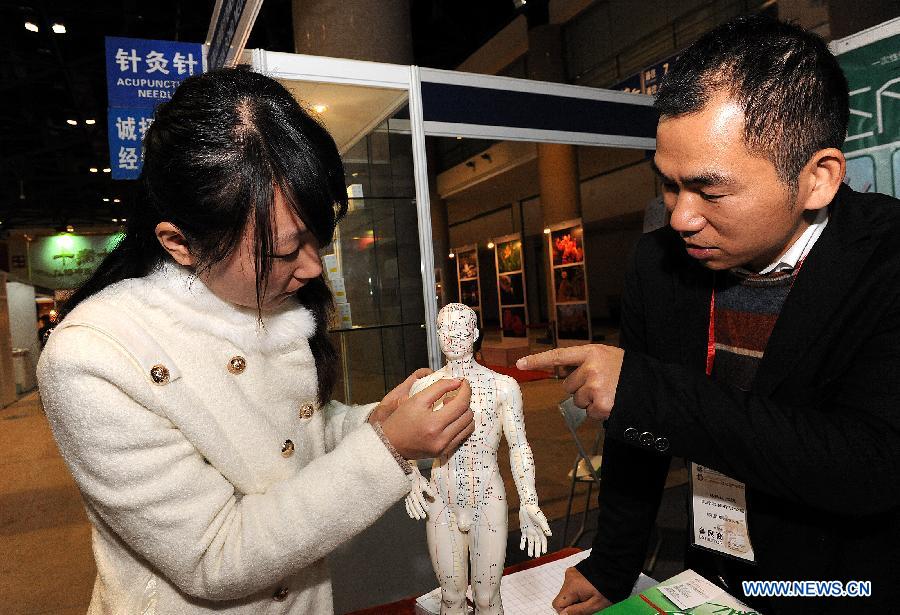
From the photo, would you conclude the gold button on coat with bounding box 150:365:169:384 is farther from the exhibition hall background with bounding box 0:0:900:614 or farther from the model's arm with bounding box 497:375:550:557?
the model's arm with bounding box 497:375:550:557

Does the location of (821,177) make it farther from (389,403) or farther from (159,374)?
(159,374)

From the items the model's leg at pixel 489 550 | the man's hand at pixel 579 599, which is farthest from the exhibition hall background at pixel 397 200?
the man's hand at pixel 579 599


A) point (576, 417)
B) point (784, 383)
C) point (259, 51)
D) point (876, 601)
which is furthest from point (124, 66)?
point (876, 601)

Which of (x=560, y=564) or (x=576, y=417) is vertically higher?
(x=576, y=417)

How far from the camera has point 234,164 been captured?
1.15 metres

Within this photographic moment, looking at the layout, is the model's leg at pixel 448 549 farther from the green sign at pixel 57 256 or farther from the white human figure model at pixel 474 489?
the green sign at pixel 57 256

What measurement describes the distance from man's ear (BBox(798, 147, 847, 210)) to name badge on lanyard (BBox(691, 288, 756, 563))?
0.32 metres

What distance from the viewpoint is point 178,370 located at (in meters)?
1.20

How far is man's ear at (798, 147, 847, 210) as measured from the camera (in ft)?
4.03

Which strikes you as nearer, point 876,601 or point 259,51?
point 876,601

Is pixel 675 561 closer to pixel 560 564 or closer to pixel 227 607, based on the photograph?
pixel 560 564

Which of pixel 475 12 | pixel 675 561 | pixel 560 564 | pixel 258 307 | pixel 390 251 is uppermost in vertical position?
pixel 475 12

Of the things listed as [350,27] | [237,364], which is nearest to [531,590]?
[237,364]

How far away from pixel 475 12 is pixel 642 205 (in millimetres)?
6027
